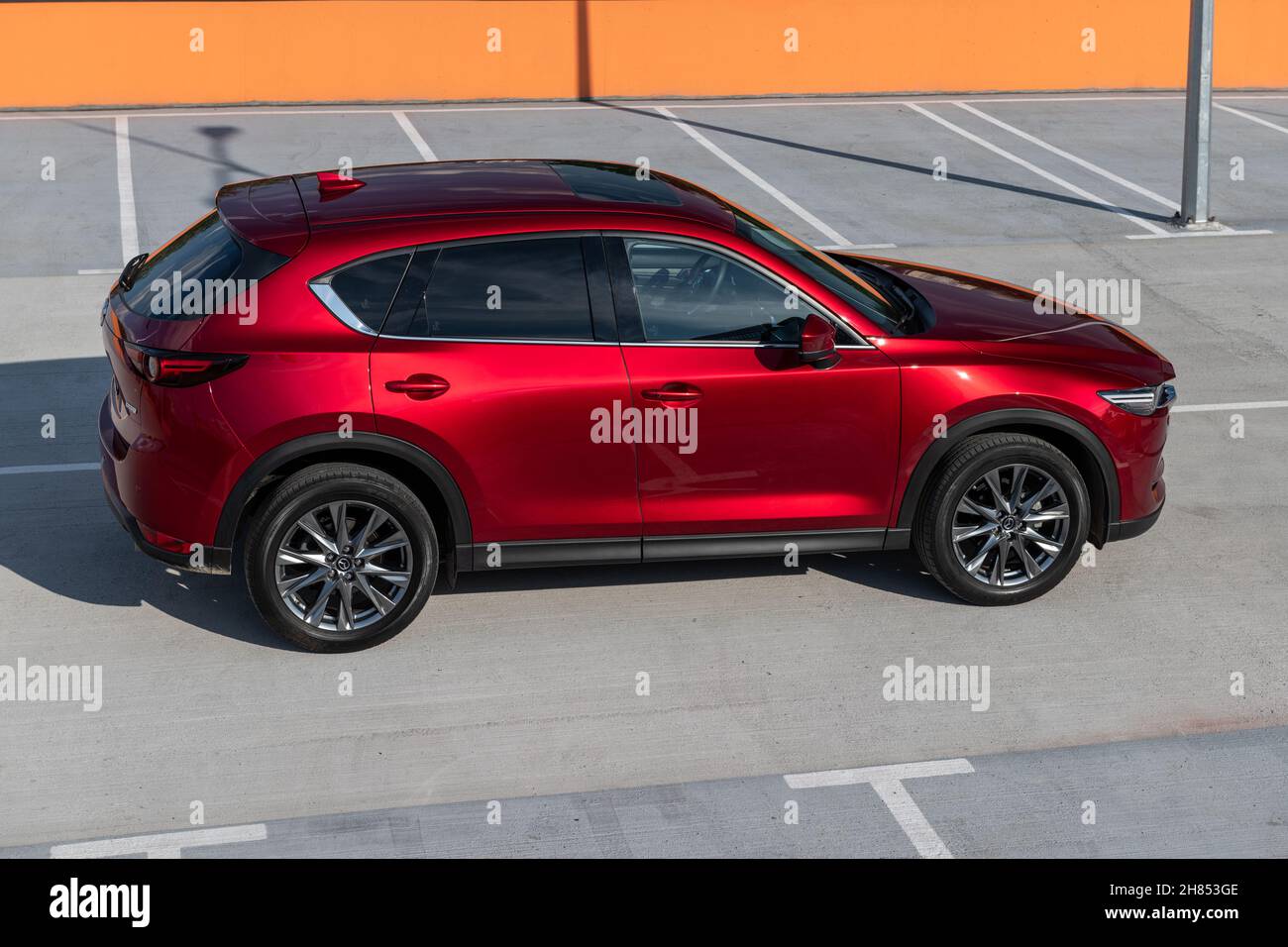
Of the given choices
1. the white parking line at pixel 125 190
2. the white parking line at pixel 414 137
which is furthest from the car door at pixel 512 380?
the white parking line at pixel 414 137

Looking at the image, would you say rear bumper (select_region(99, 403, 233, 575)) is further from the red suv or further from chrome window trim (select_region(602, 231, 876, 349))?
chrome window trim (select_region(602, 231, 876, 349))

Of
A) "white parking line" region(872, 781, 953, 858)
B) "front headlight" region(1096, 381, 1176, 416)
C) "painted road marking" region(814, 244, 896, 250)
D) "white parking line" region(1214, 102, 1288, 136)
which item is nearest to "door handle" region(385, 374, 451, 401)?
"white parking line" region(872, 781, 953, 858)

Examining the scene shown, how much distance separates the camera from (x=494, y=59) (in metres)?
18.0

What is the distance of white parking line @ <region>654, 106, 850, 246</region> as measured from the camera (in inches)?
512

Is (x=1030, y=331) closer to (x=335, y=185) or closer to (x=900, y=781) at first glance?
(x=900, y=781)

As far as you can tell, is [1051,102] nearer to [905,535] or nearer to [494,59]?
[494,59]

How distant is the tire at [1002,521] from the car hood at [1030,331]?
39 cm

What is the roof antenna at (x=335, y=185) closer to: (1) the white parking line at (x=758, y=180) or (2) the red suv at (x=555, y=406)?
(2) the red suv at (x=555, y=406)

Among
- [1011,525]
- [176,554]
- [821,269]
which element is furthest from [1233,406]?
[176,554]

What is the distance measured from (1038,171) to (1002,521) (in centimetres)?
982

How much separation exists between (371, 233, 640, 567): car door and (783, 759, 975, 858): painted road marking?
54.4 inches

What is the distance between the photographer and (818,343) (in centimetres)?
595

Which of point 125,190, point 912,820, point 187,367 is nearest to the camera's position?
point 912,820
